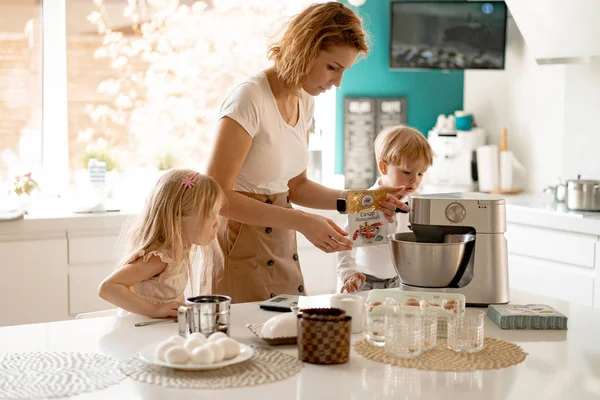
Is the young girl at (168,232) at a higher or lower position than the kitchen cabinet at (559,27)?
lower

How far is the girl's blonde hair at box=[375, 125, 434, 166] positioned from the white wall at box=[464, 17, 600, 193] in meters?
1.82

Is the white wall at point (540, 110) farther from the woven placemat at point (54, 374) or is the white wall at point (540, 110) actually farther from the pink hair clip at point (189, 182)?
the woven placemat at point (54, 374)

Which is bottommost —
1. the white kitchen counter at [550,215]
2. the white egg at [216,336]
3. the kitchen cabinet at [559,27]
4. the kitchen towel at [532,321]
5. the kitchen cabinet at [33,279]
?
the kitchen cabinet at [33,279]

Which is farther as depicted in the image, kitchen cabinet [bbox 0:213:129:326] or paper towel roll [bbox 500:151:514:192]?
paper towel roll [bbox 500:151:514:192]

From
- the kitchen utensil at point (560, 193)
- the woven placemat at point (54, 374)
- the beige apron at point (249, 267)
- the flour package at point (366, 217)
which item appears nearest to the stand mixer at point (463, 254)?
the flour package at point (366, 217)

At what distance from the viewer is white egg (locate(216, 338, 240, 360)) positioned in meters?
1.51

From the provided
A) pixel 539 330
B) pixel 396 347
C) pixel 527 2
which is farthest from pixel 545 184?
pixel 396 347

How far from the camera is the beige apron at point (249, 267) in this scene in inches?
92.9

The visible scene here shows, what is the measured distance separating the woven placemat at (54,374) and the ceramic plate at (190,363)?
6 cm

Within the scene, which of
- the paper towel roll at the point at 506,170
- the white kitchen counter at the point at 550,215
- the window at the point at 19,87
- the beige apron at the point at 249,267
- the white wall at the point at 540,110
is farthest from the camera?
the paper towel roll at the point at 506,170

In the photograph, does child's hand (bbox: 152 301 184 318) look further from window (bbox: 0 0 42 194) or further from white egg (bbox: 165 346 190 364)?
window (bbox: 0 0 42 194)

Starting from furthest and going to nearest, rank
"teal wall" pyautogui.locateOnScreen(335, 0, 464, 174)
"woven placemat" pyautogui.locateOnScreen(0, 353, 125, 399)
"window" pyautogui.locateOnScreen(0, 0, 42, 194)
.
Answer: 1. "teal wall" pyautogui.locateOnScreen(335, 0, 464, 174)
2. "window" pyautogui.locateOnScreen(0, 0, 42, 194)
3. "woven placemat" pyautogui.locateOnScreen(0, 353, 125, 399)

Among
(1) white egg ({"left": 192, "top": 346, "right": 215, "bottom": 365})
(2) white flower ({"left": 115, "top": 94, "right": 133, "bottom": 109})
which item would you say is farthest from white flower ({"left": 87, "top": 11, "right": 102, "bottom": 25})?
(1) white egg ({"left": 192, "top": 346, "right": 215, "bottom": 365})

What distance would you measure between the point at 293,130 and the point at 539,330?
0.91 meters
